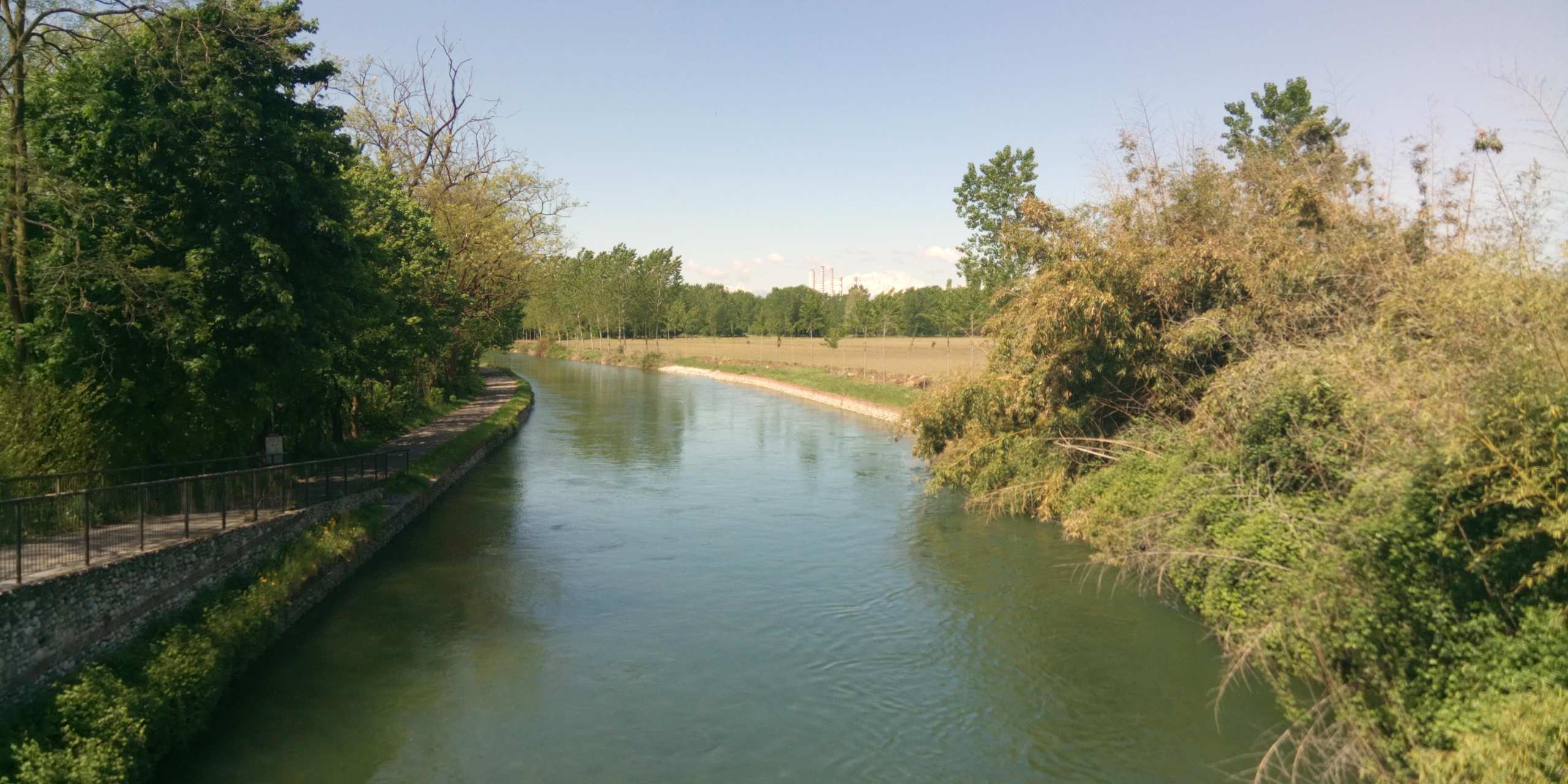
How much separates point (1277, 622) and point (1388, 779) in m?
2.14

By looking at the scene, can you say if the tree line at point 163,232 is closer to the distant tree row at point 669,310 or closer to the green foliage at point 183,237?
the green foliage at point 183,237

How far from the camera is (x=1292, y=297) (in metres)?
18.5

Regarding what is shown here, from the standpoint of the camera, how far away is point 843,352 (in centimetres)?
9756

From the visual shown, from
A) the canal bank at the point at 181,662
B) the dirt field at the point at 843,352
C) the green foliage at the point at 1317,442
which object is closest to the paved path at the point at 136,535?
the canal bank at the point at 181,662

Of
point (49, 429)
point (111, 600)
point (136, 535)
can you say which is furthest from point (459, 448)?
point (111, 600)

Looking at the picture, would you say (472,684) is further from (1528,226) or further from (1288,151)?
(1288,151)

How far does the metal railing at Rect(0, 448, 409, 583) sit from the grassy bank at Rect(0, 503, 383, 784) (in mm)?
1175

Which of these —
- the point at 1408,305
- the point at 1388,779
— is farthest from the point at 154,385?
the point at 1408,305

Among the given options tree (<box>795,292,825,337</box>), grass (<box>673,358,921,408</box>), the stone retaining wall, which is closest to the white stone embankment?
grass (<box>673,358,921,408</box>)

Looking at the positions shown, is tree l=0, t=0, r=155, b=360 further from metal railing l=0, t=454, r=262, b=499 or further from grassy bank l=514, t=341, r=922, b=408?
grassy bank l=514, t=341, r=922, b=408

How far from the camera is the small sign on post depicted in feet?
66.1

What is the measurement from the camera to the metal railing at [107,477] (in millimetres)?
14352

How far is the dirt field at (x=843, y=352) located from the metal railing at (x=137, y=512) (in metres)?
43.5

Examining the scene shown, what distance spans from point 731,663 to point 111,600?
853 cm
